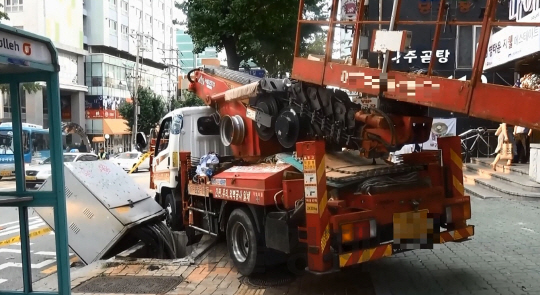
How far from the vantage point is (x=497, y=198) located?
10.5 m

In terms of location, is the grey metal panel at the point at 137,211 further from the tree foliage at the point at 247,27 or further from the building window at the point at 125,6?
the building window at the point at 125,6

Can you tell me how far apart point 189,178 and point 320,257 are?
3.35 metres

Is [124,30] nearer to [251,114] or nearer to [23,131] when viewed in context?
[251,114]

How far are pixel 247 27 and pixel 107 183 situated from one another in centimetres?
909

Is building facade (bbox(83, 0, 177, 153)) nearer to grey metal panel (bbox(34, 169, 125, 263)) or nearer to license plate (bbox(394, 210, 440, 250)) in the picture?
grey metal panel (bbox(34, 169, 125, 263))

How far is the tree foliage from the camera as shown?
598 inches

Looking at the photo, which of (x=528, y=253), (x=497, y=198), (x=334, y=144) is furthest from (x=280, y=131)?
(x=497, y=198)

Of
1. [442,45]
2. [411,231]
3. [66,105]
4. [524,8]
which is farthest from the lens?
[66,105]

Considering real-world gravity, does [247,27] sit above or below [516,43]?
above

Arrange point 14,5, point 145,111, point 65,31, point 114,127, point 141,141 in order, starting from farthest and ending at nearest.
→ point 114,127 < point 65,31 < point 145,111 < point 14,5 < point 141,141

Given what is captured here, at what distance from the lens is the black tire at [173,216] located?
8586mm

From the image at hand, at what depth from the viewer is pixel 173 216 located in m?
8.64

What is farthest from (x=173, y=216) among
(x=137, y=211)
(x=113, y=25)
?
(x=113, y=25)

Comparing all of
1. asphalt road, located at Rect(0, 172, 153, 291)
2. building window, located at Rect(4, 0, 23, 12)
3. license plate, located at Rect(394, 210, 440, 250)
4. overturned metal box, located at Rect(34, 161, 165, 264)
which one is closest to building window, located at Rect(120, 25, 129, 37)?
building window, located at Rect(4, 0, 23, 12)
